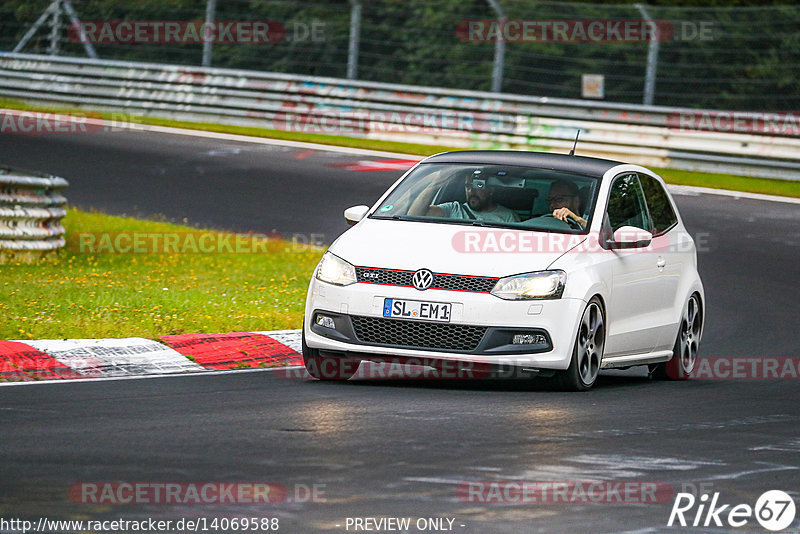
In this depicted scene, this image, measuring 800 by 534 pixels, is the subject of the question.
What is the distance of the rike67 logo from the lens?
6.04 m

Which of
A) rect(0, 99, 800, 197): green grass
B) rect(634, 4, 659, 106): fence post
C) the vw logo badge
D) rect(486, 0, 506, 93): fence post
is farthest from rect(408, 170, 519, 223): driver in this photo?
rect(486, 0, 506, 93): fence post

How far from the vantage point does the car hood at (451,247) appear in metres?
9.35

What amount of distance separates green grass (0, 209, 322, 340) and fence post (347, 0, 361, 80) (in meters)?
9.47

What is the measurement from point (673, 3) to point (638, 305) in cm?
2715

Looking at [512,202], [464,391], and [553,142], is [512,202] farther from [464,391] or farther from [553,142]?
[553,142]

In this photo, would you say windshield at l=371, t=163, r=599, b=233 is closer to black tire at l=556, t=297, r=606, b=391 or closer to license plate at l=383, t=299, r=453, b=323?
black tire at l=556, t=297, r=606, b=391

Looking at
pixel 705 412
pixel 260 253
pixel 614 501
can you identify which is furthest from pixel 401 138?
pixel 614 501

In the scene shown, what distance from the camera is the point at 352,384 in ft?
31.7

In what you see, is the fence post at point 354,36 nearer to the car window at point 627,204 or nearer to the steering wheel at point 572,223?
the car window at point 627,204

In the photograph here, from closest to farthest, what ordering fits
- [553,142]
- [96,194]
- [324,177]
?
[96,194], [324,177], [553,142]

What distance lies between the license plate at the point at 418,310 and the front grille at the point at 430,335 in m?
0.04

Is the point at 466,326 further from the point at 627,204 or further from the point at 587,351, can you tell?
the point at 627,204

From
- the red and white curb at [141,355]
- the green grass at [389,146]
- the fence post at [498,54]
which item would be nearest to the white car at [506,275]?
the red and white curb at [141,355]

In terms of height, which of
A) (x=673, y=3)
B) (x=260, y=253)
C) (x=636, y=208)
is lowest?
(x=260, y=253)
